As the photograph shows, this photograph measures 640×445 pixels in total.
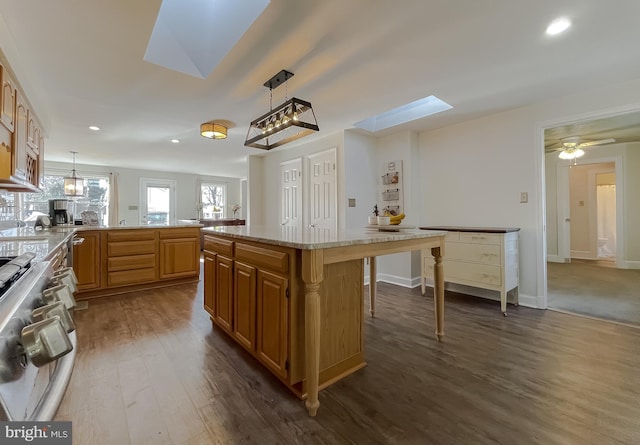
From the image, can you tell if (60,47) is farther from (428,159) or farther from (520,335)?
(520,335)

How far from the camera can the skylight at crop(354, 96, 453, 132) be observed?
3361 millimetres

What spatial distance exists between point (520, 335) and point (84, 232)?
15.7ft

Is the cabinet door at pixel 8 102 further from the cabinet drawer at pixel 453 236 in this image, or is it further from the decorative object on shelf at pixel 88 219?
the cabinet drawer at pixel 453 236

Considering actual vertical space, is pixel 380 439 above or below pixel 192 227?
below

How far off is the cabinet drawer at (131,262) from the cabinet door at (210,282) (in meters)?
1.70

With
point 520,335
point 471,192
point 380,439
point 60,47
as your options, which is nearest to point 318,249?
point 380,439

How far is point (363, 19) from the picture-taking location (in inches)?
68.1

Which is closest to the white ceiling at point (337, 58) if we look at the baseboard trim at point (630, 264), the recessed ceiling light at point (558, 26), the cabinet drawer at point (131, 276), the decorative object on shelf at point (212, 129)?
the recessed ceiling light at point (558, 26)

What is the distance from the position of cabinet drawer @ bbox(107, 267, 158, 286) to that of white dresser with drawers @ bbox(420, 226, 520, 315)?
388cm

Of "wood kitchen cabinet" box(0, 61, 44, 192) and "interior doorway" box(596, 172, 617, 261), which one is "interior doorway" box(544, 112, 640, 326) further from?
"wood kitchen cabinet" box(0, 61, 44, 192)

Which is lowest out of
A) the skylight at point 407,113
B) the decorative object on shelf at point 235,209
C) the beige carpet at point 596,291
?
the beige carpet at point 596,291

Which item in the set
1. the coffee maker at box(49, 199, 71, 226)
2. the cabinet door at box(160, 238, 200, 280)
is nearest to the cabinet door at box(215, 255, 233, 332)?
the cabinet door at box(160, 238, 200, 280)

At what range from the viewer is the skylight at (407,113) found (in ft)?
11.0

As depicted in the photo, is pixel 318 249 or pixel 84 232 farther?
pixel 84 232
